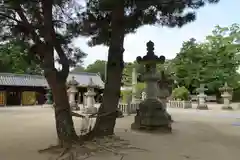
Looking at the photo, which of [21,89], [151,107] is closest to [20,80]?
[21,89]

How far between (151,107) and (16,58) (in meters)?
15.4

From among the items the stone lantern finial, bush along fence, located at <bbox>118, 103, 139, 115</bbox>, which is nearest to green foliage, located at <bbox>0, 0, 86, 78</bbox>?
the stone lantern finial

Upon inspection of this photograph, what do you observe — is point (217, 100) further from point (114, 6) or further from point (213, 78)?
point (114, 6)

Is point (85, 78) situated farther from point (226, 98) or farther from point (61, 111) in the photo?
point (61, 111)

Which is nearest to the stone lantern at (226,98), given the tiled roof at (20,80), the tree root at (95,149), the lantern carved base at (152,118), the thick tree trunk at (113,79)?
the lantern carved base at (152,118)

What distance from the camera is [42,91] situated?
3133cm

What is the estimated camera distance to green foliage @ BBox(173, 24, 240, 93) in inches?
1152

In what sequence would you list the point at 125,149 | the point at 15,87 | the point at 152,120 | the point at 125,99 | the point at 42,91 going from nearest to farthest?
the point at 125,149
the point at 152,120
the point at 125,99
the point at 15,87
the point at 42,91

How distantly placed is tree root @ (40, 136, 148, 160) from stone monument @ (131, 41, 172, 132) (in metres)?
2.45

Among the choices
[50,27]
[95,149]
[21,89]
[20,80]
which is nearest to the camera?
[95,149]

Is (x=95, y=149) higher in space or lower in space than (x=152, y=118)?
lower

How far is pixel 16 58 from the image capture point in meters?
21.2

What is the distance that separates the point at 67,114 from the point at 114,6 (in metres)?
2.50

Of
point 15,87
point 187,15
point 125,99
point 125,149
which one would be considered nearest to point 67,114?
point 125,149
